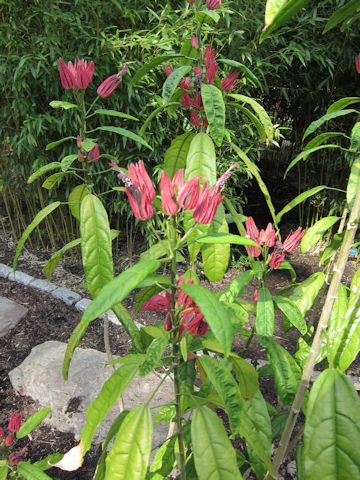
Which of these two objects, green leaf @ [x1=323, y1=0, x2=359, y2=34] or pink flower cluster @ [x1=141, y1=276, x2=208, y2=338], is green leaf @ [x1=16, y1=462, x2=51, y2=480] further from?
green leaf @ [x1=323, y1=0, x2=359, y2=34]

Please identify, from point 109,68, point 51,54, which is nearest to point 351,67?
point 109,68

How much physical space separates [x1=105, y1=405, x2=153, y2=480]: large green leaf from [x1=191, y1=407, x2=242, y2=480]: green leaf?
0.08 metres

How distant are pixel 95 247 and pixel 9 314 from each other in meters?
1.88

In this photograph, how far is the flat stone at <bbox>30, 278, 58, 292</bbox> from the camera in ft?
8.46

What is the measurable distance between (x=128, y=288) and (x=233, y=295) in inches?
15.8

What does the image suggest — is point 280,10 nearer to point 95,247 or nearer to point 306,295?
point 95,247

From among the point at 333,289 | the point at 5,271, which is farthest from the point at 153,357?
the point at 5,271

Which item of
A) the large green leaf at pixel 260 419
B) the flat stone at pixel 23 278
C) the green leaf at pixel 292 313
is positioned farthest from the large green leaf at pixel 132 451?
the flat stone at pixel 23 278

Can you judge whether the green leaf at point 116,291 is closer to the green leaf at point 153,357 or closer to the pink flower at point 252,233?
the green leaf at point 153,357

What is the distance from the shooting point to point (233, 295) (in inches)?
30.6

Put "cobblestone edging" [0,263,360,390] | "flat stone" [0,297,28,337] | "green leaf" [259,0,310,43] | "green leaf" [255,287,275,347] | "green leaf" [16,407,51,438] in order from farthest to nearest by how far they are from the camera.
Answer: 1. "cobblestone edging" [0,263,360,390]
2. "flat stone" [0,297,28,337]
3. "green leaf" [16,407,51,438]
4. "green leaf" [255,287,275,347]
5. "green leaf" [259,0,310,43]

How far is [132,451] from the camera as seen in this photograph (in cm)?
54

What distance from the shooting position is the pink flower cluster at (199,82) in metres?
0.81

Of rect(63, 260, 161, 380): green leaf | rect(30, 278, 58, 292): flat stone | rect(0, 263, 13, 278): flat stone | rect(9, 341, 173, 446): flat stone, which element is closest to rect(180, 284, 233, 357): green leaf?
rect(63, 260, 161, 380): green leaf
